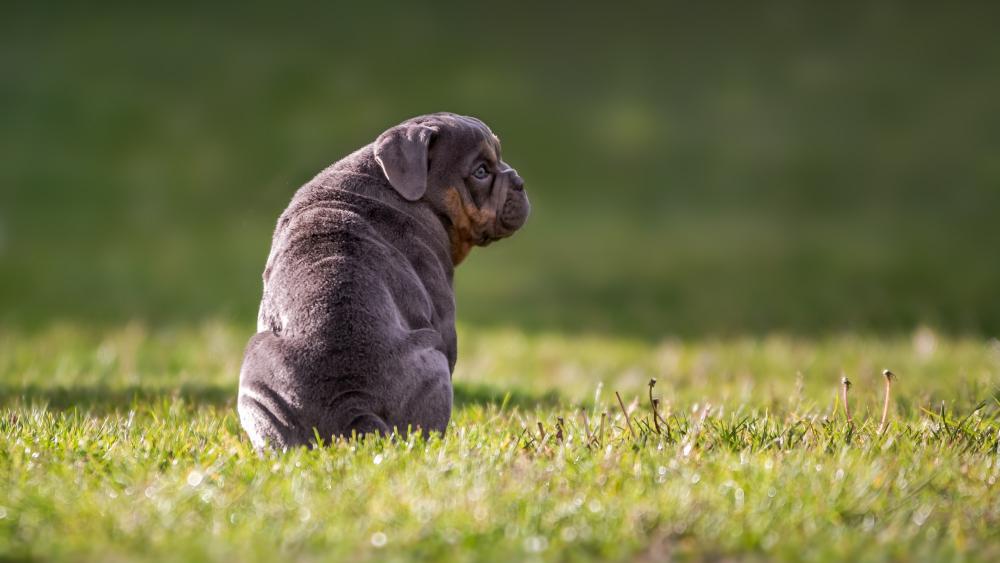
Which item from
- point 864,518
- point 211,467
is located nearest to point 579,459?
point 864,518

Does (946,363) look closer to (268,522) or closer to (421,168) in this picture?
(421,168)

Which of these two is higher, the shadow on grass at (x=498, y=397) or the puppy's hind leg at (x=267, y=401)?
the puppy's hind leg at (x=267, y=401)

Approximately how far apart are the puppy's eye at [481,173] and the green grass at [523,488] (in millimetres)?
1135

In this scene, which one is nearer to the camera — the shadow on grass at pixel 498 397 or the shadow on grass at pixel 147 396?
the shadow on grass at pixel 147 396

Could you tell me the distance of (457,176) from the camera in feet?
17.9

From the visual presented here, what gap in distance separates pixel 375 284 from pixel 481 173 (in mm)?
971

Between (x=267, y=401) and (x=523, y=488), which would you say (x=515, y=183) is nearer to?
(x=267, y=401)

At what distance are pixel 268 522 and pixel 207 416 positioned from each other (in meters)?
2.18

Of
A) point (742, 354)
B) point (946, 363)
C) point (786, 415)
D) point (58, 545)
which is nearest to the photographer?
point (58, 545)

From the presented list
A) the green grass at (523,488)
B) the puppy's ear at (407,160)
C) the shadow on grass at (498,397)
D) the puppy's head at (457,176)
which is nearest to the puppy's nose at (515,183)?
the puppy's head at (457,176)

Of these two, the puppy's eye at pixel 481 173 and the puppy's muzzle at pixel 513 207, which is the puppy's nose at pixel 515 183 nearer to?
the puppy's muzzle at pixel 513 207

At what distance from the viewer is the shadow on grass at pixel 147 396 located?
657 centimetres

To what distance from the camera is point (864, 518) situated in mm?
3906

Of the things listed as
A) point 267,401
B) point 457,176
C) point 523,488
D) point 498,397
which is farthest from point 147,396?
point 523,488
